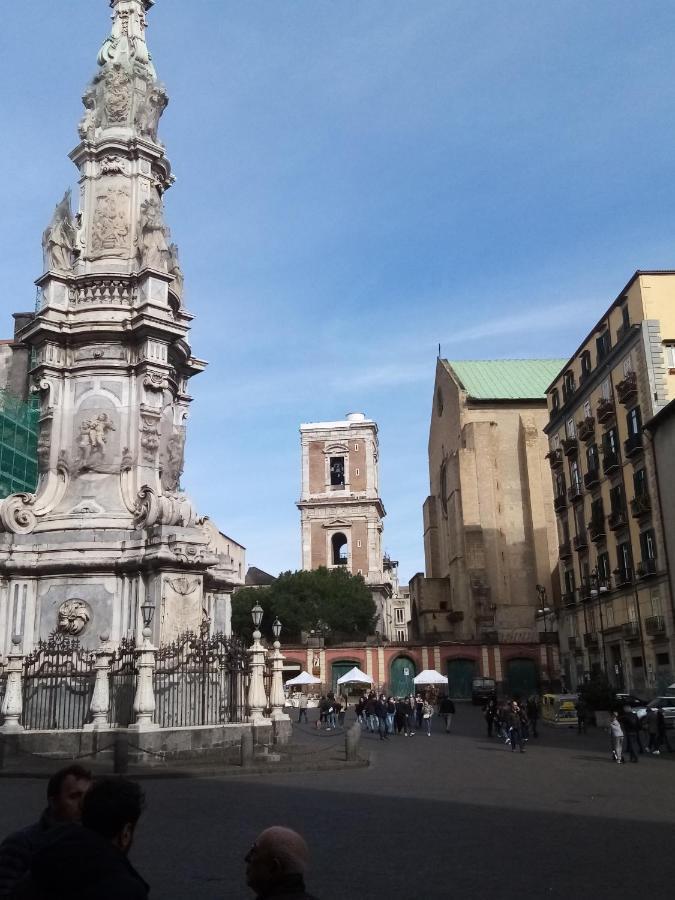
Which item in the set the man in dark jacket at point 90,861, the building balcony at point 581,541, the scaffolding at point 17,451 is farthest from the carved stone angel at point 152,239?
the building balcony at point 581,541

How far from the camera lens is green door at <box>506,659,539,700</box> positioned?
201 ft

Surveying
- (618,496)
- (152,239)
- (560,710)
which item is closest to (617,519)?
(618,496)

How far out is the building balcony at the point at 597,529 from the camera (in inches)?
1854

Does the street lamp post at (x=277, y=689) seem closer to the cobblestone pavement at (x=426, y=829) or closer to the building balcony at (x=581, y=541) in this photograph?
the cobblestone pavement at (x=426, y=829)

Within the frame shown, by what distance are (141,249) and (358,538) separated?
7278 centimetres

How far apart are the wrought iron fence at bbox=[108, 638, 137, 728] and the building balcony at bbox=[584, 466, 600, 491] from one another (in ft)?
115

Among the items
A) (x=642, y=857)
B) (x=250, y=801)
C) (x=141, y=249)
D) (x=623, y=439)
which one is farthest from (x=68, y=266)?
(x=623, y=439)

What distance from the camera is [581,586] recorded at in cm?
5106

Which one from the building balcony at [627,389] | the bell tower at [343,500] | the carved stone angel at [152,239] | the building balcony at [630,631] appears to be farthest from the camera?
the bell tower at [343,500]

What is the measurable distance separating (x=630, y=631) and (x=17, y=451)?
29.9m

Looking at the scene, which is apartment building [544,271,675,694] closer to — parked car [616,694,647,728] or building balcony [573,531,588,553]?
building balcony [573,531,588,553]

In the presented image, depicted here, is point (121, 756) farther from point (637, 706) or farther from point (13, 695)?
point (637, 706)

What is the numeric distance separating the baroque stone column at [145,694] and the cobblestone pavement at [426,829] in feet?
6.33

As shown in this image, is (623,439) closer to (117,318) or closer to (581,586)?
(581,586)
